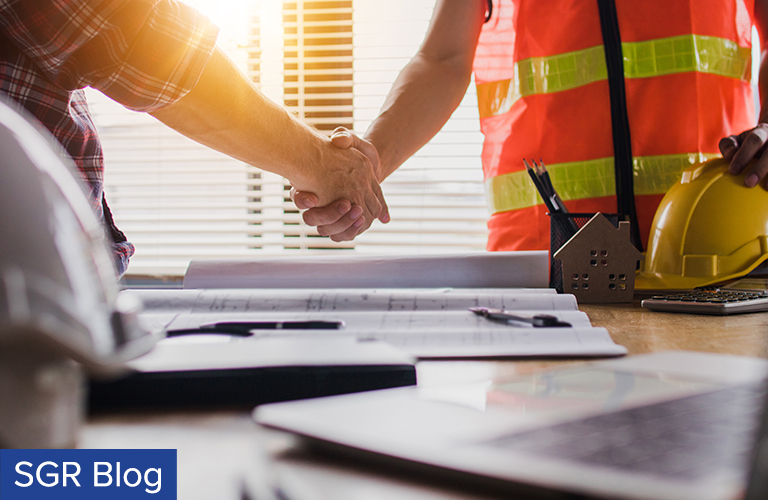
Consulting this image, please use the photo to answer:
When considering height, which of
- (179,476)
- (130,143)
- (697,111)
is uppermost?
(130,143)

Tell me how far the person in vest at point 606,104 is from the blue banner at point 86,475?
97 centimetres

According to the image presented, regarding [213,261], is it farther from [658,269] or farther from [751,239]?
[751,239]

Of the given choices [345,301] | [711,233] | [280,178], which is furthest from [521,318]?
[280,178]

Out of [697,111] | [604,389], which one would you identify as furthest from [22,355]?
[697,111]

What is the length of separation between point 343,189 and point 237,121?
15.1 inches

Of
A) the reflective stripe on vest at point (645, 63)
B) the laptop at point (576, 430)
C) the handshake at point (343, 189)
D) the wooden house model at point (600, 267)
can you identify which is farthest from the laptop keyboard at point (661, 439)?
the reflective stripe on vest at point (645, 63)

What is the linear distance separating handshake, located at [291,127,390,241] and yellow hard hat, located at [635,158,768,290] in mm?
618

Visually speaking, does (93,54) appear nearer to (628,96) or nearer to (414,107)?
(414,107)

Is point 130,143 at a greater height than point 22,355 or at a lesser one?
greater

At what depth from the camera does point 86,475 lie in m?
0.18

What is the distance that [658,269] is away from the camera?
0.87 meters

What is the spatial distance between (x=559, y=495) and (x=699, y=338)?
1.24 ft

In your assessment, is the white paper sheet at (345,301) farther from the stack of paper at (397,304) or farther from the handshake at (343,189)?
the handshake at (343,189)

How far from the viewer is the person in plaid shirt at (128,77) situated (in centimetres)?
56
